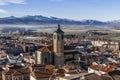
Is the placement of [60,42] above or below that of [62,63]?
above

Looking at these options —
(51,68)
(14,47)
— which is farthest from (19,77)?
(14,47)

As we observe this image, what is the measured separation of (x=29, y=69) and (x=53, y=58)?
1125 centimetres

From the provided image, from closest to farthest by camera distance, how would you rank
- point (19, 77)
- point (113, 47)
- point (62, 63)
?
point (19, 77)
point (62, 63)
point (113, 47)

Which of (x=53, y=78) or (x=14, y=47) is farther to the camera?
(x=14, y=47)

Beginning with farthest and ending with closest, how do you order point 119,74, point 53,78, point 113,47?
1. point 113,47
2. point 53,78
3. point 119,74

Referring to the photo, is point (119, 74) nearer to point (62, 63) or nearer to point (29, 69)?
point (29, 69)

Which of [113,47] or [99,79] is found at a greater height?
[99,79]

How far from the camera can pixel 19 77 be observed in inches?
1697

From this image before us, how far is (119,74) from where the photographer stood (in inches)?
1383

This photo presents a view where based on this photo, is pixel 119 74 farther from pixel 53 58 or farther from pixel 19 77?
pixel 53 58

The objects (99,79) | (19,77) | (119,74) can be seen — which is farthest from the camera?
(19,77)

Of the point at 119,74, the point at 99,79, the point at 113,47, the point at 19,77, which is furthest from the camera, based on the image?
the point at 113,47

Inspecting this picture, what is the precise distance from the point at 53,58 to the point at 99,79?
80.1 ft

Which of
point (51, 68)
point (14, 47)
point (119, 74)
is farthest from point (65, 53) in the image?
point (14, 47)
